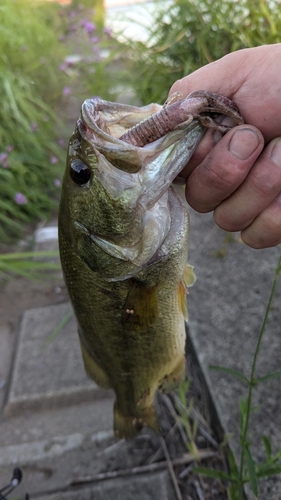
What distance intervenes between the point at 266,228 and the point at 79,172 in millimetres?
670

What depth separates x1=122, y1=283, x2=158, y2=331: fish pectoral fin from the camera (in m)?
1.37

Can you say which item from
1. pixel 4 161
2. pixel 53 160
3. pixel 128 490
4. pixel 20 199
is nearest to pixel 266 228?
pixel 128 490

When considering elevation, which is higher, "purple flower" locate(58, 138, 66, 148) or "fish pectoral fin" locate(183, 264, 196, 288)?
"fish pectoral fin" locate(183, 264, 196, 288)

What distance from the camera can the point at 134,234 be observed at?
1.25 meters

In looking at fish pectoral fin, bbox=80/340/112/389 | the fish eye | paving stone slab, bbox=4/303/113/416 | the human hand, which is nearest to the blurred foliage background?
paving stone slab, bbox=4/303/113/416

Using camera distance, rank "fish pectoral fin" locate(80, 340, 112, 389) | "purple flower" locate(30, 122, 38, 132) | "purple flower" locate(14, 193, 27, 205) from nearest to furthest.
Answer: "fish pectoral fin" locate(80, 340, 112, 389)
"purple flower" locate(14, 193, 27, 205)
"purple flower" locate(30, 122, 38, 132)

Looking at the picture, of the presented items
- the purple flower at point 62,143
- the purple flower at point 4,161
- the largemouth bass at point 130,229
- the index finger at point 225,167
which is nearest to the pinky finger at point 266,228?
the index finger at point 225,167

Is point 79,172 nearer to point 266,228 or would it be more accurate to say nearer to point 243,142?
point 243,142

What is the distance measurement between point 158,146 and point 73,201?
30 centimetres

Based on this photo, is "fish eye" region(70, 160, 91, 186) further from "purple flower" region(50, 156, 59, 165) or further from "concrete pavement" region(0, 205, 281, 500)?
"purple flower" region(50, 156, 59, 165)

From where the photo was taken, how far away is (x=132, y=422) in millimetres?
1734

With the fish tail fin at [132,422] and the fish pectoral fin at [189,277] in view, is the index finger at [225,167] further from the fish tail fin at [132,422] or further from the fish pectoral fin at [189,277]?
the fish tail fin at [132,422]

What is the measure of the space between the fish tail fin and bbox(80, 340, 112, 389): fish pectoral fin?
0.37 feet

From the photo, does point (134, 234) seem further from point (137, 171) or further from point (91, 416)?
point (91, 416)
